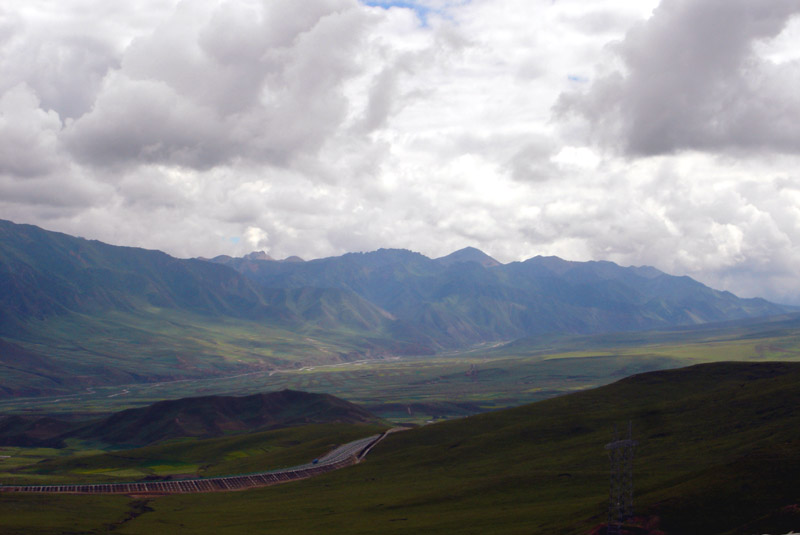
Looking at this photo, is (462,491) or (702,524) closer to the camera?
(702,524)

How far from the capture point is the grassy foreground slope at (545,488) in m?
90.1

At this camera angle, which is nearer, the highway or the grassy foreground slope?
the grassy foreground slope

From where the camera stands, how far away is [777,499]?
85312mm

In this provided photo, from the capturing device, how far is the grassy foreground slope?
9006 centimetres

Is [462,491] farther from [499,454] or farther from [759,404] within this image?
[759,404]

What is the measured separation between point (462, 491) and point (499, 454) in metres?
43.0

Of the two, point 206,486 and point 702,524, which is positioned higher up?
point 702,524

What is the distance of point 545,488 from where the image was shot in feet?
441

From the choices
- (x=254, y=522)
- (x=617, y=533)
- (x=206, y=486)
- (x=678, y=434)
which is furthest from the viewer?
(x=206, y=486)

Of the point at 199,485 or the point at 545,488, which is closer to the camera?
the point at 545,488

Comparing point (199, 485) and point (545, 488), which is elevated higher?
point (545, 488)

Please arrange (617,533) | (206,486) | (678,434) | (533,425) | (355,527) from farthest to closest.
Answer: (533,425) < (206,486) < (678,434) < (355,527) < (617,533)

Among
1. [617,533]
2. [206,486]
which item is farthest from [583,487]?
[206,486]

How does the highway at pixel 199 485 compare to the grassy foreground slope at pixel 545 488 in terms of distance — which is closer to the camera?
the grassy foreground slope at pixel 545 488
